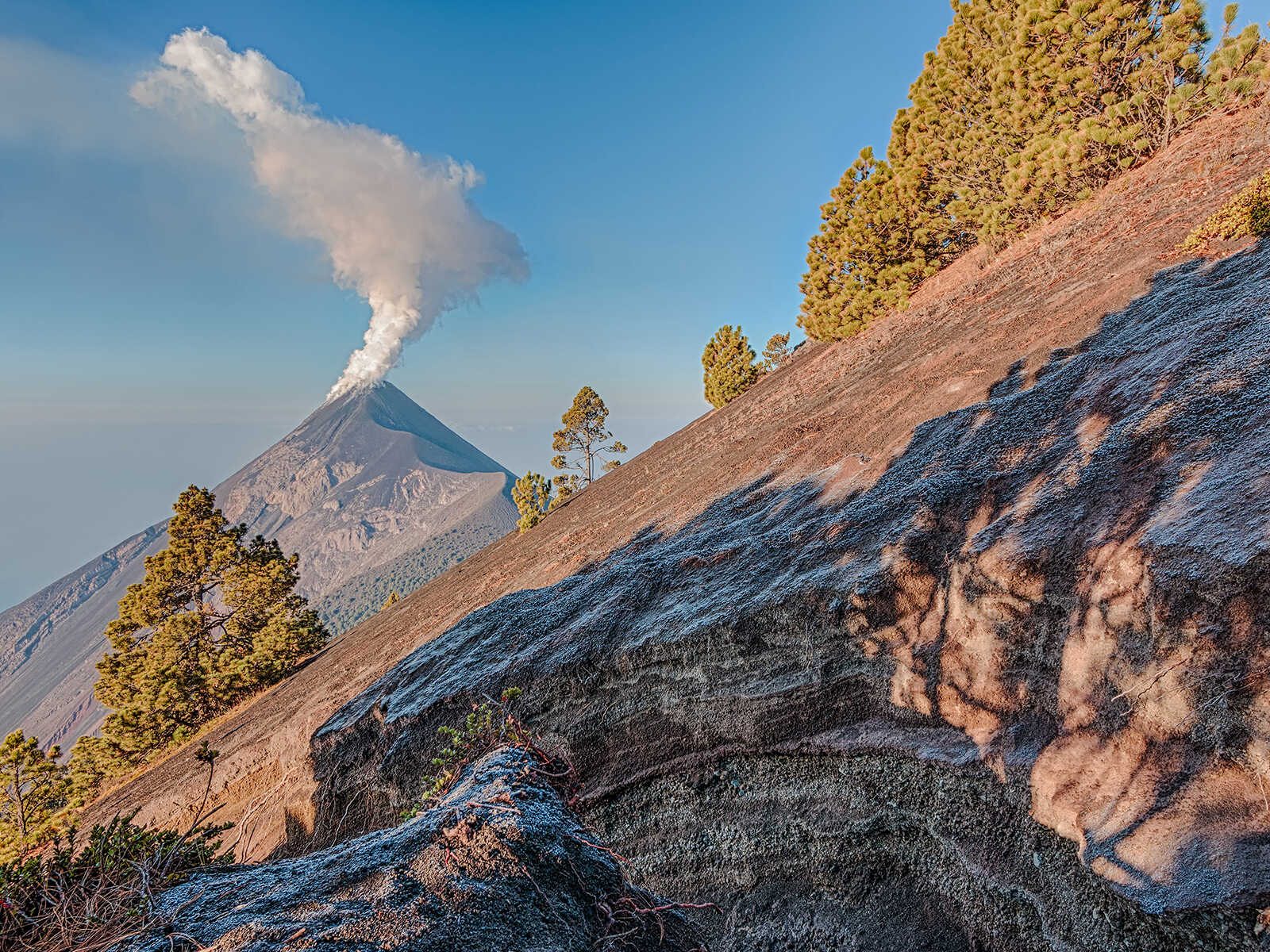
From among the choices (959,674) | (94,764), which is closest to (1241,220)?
(959,674)

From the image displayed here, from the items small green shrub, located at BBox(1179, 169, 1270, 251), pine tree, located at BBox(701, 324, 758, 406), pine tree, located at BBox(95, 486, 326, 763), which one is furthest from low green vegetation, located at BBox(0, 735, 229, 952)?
pine tree, located at BBox(701, 324, 758, 406)

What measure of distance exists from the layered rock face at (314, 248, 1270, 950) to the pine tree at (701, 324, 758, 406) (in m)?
44.2

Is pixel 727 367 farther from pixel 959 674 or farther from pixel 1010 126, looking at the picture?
pixel 959 674

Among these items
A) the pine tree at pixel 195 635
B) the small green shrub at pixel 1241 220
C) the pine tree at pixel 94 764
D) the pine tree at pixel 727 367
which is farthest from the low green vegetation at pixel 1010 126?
the pine tree at pixel 94 764

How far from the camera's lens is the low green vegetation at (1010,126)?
16359mm

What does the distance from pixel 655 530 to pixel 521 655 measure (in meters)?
7.30

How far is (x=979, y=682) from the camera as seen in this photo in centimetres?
526

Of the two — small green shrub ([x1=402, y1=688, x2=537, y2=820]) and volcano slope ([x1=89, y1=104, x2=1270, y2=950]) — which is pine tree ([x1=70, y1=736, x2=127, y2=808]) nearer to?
volcano slope ([x1=89, y1=104, x2=1270, y2=950])

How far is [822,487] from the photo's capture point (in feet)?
30.9

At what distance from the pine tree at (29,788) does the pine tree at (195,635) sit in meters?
2.62

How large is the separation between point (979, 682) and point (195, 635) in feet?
119

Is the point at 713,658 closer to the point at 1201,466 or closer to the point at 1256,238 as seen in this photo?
the point at 1201,466

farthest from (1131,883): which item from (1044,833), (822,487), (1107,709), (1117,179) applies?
(1117,179)

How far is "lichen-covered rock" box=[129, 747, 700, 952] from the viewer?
2.43 m
